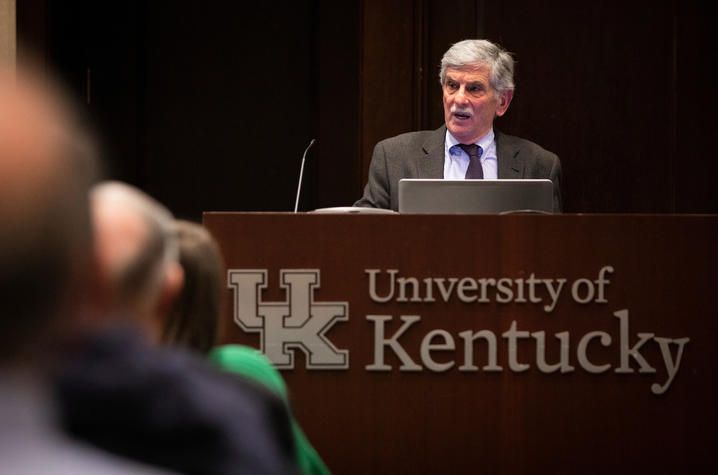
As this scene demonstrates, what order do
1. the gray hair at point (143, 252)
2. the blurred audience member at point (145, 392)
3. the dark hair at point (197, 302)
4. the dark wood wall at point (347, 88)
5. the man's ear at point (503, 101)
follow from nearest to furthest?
1. the blurred audience member at point (145, 392)
2. the gray hair at point (143, 252)
3. the dark hair at point (197, 302)
4. the man's ear at point (503, 101)
5. the dark wood wall at point (347, 88)

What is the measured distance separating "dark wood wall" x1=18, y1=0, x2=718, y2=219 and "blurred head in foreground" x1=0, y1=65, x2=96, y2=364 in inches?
177

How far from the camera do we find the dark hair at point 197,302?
5.27ft

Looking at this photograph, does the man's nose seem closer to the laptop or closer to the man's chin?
the man's chin

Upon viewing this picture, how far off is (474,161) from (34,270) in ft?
12.9

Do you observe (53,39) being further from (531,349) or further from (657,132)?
(531,349)

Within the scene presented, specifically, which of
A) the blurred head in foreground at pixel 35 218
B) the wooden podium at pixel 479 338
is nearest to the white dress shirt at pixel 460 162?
the wooden podium at pixel 479 338

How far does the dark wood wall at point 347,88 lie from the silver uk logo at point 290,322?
2.30 m

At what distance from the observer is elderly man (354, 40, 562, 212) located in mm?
4359

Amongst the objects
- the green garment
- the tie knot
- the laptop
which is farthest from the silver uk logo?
the tie knot

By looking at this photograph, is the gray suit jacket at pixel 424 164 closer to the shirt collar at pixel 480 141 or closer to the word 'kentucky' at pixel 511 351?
the shirt collar at pixel 480 141

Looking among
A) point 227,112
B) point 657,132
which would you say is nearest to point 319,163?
point 227,112

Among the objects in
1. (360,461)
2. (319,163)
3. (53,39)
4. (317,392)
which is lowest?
(360,461)

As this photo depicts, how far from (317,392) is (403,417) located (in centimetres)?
25

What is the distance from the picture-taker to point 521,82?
493 centimetres
